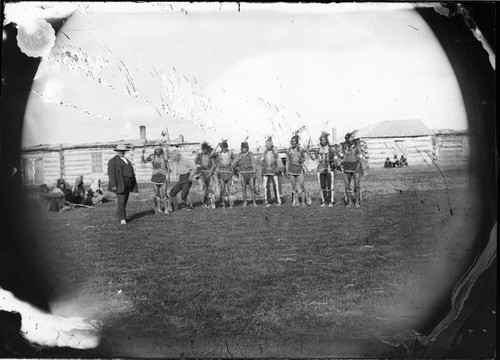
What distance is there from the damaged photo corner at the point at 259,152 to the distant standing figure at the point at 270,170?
0.08 metres

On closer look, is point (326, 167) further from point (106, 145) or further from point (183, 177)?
point (106, 145)

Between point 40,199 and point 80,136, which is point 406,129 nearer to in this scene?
point 80,136

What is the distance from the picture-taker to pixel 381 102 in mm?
4719

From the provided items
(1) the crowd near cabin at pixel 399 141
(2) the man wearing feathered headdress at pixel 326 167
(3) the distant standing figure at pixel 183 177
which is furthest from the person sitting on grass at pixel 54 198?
(1) the crowd near cabin at pixel 399 141

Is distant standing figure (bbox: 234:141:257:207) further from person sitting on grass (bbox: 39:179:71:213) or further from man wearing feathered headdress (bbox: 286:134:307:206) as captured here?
person sitting on grass (bbox: 39:179:71:213)

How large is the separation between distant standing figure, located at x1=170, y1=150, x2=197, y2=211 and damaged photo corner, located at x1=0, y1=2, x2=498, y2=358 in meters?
0.11

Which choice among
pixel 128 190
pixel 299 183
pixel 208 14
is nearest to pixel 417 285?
pixel 299 183

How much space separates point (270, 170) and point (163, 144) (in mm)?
952

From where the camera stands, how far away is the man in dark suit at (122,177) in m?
4.79

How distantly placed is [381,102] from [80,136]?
258cm

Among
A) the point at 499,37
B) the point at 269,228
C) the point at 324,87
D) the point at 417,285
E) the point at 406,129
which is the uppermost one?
the point at 499,37

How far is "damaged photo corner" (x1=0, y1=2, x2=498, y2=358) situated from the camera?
472cm

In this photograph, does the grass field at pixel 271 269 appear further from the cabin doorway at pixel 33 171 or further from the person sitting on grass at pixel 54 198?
the cabin doorway at pixel 33 171

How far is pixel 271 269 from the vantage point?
4.79 m
